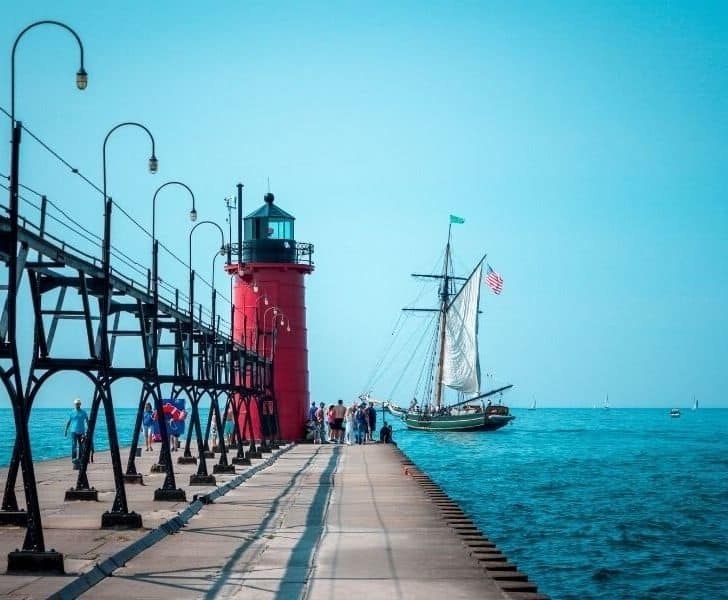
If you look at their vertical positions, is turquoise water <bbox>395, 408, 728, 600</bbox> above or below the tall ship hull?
below

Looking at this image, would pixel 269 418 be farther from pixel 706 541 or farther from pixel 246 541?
pixel 246 541

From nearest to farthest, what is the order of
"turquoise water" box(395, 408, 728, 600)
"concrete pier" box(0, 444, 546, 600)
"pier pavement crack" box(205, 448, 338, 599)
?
1. "concrete pier" box(0, 444, 546, 600)
2. "pier pavement crack" box(205, 448, 338, 599)
3. "turquoise water" box(395, 408, 728, 600)

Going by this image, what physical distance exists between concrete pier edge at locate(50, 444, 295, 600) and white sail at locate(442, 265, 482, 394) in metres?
69.3

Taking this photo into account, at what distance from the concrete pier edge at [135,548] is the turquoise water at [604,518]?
6.54 meters

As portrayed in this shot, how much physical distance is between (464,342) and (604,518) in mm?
60736

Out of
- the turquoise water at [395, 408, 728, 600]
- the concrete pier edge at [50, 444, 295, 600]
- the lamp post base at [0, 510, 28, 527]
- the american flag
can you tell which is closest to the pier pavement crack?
the concrete pier edge at [50, 444, 295, 600]

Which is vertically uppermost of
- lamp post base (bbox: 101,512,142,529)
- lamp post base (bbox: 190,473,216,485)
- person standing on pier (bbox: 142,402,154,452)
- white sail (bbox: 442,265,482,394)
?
white sail (bbox: 442,265,482,394)

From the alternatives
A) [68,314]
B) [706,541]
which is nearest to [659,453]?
[706,541]

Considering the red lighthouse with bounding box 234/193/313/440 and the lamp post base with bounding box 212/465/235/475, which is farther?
the red lighthouse with bounding box 234/193/313/440

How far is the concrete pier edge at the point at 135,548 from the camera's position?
37.3 ft

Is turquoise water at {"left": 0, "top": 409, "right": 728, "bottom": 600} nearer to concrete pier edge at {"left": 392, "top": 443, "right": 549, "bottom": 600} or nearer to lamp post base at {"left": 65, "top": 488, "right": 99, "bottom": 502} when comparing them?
concrete pier edge at {"left": 392, "top": 443, "right": 549, "bottom": 600}

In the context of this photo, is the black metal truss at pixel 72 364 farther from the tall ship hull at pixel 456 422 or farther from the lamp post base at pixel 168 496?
the tall ship hull at pixel 456 422

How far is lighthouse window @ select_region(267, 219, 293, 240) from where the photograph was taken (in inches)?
1953

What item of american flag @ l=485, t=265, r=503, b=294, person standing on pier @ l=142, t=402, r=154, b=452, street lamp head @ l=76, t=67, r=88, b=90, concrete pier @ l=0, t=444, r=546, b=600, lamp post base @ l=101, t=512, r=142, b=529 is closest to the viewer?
concrete pier @ l=0, t=444, r=546, b=600
